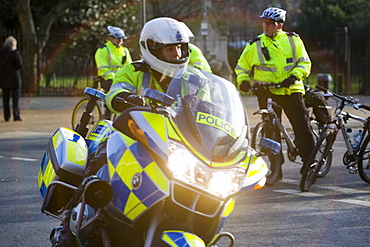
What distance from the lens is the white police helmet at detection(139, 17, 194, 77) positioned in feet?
14.8

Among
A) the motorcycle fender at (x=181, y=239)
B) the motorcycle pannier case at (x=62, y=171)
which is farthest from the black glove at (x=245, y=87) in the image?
the motorcycle fender at (x=181, y=239)

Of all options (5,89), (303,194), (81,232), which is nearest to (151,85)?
(81,232)

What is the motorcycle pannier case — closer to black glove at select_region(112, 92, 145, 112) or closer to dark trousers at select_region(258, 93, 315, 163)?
black glove at select_region(112, 92, 145, 112)

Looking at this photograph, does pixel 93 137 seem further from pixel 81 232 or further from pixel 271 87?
pixel 271 87

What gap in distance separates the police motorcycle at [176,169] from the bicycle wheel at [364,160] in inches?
192

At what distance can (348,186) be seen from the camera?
8.60 metres

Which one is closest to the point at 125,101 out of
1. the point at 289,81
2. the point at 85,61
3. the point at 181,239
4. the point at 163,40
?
the point at 163,40

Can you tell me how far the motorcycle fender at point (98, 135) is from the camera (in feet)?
15.8

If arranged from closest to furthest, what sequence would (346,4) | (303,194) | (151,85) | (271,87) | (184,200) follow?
(184,200)
(151,85)
(303,194)
(271,87)
(346,4)

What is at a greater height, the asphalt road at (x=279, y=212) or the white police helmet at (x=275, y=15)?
the white police helmet at (x=275, y=15)

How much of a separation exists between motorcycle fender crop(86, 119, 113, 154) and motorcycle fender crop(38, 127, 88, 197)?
0.09 m

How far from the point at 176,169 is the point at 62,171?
1.09 metres

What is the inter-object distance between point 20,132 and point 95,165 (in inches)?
407

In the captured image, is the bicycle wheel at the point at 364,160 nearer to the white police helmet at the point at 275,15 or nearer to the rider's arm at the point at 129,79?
the white police helmet at the point at 275,15
